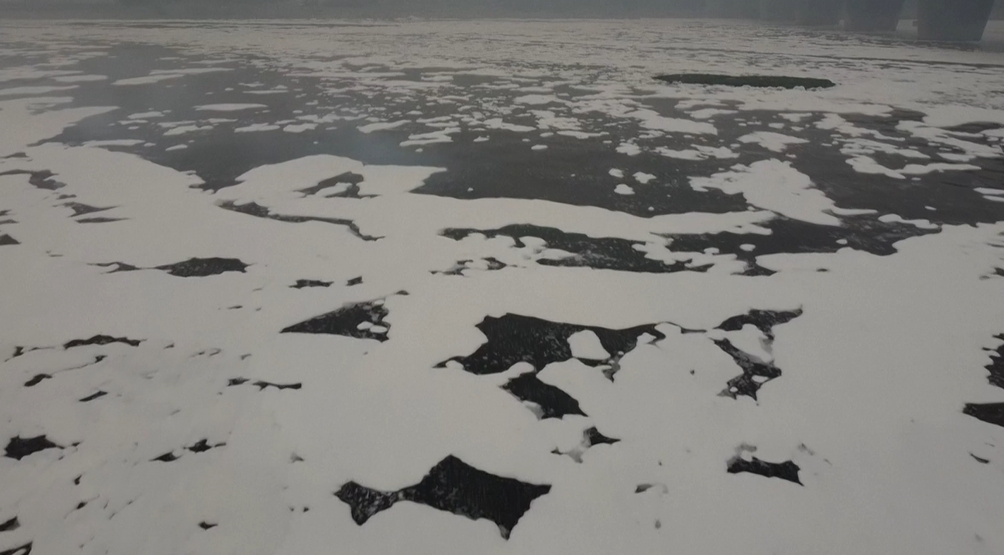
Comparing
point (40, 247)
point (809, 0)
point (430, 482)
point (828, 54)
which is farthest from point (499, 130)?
point (809, 0)

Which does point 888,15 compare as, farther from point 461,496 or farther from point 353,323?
point 461,496

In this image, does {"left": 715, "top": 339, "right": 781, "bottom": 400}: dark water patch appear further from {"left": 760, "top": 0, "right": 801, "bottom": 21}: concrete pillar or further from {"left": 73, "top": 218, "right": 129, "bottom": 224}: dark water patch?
{"left": 760, "top": 0, "right": 801, "bottom": 21}: concrete pillar

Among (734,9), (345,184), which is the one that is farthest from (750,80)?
(734,9)

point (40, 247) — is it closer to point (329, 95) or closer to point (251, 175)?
point (251, 175)

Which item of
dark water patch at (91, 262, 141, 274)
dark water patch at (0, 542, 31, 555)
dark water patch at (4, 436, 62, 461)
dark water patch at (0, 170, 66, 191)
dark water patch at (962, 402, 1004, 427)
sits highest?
dark water patch at (0, 170, 66, 191)

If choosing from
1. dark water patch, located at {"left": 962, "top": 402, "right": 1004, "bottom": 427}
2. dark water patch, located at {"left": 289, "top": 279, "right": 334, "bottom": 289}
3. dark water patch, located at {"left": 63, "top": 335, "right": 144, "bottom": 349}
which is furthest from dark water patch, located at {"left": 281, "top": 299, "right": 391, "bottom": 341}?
dark water patch, located at {"left": 962, "top": 402, "right": 1004, "bottom": 427}

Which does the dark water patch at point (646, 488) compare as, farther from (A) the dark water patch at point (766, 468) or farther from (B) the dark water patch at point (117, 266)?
(B) the dark water patch at point (117, 266)

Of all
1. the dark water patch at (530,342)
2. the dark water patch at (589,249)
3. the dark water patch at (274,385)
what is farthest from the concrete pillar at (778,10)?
the dark water patch at (274,385)
